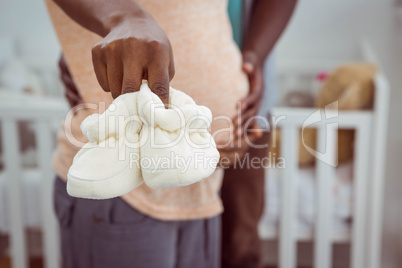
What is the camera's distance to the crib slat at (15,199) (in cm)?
97

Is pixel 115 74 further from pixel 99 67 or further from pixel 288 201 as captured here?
pixel 288 201

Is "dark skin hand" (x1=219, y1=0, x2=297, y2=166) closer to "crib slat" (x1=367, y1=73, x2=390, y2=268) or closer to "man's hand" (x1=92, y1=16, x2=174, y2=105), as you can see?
"man's hand" (x1=92, y1=16, x2=174, y2=105)

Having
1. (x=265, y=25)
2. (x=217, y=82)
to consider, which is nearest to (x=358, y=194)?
(x=265, y=25)

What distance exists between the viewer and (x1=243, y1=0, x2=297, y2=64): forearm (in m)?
0.43

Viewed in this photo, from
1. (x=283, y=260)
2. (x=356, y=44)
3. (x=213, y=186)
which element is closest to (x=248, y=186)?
(x=213, y=186)

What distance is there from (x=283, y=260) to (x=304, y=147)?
11.4 inches

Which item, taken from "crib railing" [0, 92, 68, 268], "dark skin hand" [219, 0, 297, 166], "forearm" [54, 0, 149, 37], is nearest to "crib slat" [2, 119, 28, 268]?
"crib railing" [0, 92, 68, 268]

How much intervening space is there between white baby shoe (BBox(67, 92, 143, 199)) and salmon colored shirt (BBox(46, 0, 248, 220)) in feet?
0.07

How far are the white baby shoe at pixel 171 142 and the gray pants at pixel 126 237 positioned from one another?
15cm

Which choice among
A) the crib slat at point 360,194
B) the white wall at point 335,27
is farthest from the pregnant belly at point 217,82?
the white wall at point 335,27

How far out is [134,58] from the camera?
224 mm

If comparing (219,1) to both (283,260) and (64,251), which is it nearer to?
(64,251)

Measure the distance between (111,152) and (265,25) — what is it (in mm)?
287

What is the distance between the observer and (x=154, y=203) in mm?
389
